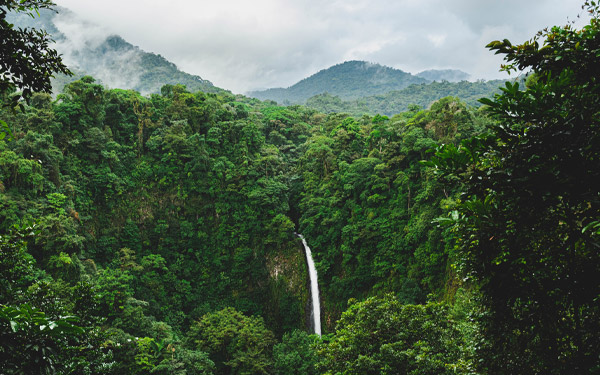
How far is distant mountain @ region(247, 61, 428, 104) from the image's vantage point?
9456 centimetres

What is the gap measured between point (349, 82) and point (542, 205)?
101793 mm

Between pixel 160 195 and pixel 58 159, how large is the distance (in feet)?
18.5

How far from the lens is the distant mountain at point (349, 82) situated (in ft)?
310

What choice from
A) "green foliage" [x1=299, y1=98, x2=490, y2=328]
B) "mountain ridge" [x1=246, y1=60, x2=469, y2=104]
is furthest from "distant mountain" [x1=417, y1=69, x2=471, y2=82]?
"green foliage" [x1=299, y1=98, x2=490, y2=328]

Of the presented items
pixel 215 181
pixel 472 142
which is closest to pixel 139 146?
pixel 215 181

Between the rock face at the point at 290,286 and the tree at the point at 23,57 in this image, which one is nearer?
the tree at the point at 23,57

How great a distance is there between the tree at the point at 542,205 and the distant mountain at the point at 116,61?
53709 millimetres

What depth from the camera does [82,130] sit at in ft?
56.3

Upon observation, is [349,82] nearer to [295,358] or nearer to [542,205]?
[295,358]

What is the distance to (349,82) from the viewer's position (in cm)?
9838

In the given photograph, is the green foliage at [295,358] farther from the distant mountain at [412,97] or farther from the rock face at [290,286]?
the distant mountain at [412,97]

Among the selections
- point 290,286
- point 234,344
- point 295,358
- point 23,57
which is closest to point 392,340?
point 295,358

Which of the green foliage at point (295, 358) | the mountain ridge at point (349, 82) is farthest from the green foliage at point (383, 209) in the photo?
the mountain ridge at point (349, 82)

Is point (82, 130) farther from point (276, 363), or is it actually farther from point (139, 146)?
point (276, 363)
